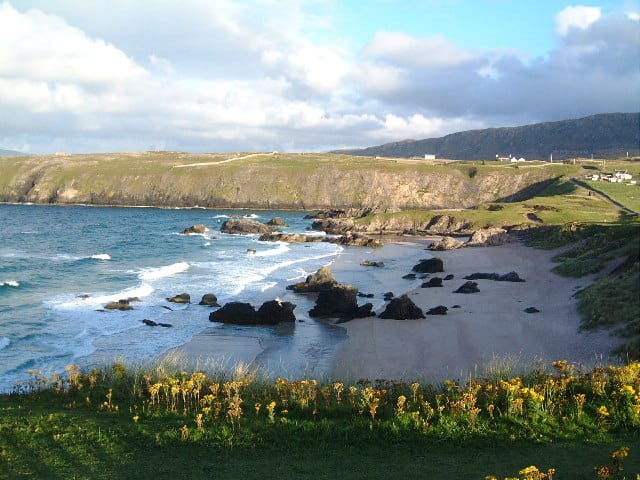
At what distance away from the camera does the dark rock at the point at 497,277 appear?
40.4 meters

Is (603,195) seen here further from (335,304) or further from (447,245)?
(335,304)

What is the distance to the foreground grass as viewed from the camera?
9.70 m

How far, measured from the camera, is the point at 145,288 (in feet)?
137

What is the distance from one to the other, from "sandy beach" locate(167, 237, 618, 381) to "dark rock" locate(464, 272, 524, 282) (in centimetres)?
121

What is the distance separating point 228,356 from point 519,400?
620 inches

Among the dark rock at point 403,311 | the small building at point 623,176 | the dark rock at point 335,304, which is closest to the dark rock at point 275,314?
the dark rock at point 335,304

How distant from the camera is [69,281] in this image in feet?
147

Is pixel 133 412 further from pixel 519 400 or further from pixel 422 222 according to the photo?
pixel 422 222

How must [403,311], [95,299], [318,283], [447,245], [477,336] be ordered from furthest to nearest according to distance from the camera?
[447,245] → [318,283] → [95,299] → [403,311] → [477,336]

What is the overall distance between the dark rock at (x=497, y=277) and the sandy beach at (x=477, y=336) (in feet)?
2.76

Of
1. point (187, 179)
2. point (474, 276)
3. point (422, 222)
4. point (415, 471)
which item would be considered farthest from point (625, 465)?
point (187, 179)

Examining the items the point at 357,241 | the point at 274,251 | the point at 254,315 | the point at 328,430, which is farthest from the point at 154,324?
the point at 357,241

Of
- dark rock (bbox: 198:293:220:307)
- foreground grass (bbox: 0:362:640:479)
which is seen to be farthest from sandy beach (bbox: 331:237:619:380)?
dark rock (bbox: 198:293:220:307)

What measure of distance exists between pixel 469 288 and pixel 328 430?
28.3 m
